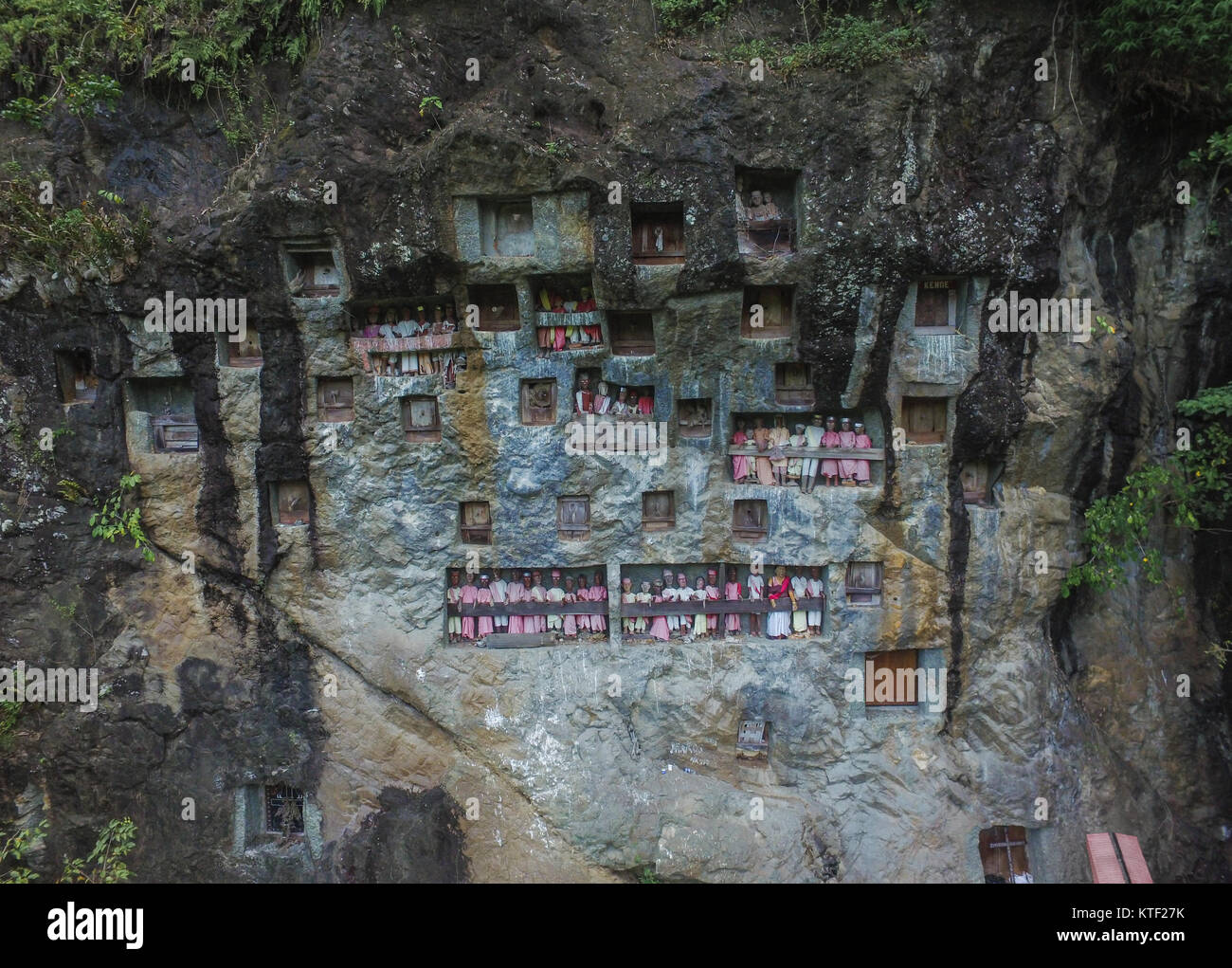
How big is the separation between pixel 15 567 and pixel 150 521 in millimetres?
1887

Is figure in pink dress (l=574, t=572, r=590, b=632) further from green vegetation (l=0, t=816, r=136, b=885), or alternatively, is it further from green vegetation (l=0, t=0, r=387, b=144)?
green vegetation (l=0, t=0, r=387, b=144)

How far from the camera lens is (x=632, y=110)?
28.8 ft

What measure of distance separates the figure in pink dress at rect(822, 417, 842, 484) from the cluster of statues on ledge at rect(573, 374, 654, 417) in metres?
2.46

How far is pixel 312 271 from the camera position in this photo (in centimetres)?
966

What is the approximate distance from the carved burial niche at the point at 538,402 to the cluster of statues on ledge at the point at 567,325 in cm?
47

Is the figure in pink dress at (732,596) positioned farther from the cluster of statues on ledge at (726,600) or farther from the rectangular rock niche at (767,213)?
the rectangular rock niche at (767,213)

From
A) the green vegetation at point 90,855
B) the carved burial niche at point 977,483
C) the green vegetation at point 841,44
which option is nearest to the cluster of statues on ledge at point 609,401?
the green vegetation at point 841,44

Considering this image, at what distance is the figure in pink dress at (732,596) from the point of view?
10.4m

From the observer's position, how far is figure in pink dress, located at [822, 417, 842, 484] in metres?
9.95

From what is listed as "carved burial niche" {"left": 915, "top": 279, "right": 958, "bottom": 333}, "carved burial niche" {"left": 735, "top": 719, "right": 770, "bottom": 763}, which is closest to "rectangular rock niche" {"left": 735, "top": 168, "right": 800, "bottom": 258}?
"carved burial niche" {"left": 915, "top": 279, "right": 958, "bottom": 333}

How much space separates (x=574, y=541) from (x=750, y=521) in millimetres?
2553

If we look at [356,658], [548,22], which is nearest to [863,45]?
[548,22]

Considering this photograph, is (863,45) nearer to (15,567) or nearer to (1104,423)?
(1104,423)

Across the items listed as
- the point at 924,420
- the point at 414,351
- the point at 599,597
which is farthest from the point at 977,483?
the point at 414,351
